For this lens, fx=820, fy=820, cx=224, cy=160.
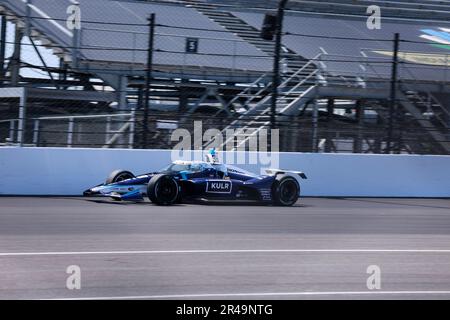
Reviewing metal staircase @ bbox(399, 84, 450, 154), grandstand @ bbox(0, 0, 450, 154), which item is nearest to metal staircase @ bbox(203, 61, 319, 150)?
grandstand @ bbox(0, 0, 450, 154)

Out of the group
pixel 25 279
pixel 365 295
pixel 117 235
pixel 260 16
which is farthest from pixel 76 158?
pixel 260 16

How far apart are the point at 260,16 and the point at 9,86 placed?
9.94 metres

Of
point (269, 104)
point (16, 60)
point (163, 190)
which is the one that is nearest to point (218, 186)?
point (163, 190)

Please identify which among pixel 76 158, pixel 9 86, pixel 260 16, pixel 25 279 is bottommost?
pixel 25 279

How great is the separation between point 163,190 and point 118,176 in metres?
1.14

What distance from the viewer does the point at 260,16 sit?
2730cm

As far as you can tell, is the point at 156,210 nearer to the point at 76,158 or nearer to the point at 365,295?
the point at 76,158

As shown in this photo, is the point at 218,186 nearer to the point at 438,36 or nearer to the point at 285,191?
the point at 285,191

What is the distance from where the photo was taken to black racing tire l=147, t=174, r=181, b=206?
14.0 meters

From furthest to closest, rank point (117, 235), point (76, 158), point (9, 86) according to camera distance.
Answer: point (9, 86)
point (76, 158)
point (117, 235)

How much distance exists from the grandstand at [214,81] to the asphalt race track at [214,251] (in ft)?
13.5

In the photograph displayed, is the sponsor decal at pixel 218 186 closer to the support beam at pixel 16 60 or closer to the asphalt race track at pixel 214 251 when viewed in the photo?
the asphalt race track at pixel 214 251

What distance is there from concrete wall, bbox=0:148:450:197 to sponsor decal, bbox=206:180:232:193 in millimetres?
2218

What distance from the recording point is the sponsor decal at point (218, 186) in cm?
1462
